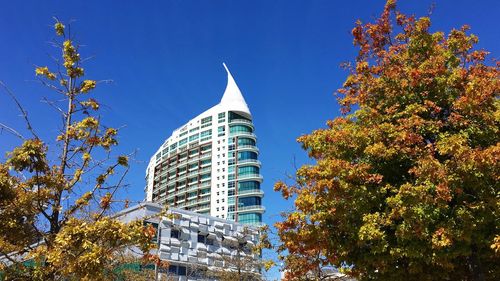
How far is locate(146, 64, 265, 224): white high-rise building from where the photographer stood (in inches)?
3780

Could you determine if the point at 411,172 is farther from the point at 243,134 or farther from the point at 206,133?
the point at 206,133

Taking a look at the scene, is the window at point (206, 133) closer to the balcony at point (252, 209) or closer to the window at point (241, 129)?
the window at point (241, 129)

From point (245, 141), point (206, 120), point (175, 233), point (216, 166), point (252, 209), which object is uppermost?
point (206, 120)

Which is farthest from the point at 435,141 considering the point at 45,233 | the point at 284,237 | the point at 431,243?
the point at 45,233

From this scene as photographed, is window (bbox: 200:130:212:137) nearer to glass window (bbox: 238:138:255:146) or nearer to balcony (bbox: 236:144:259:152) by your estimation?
glass window (bbox: 238:138:255:146)

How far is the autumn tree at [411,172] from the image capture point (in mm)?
9703

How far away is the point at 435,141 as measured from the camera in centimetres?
1107

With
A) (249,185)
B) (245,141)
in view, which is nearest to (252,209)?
(249,185)

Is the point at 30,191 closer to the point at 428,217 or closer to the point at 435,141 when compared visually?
the point at 428,217

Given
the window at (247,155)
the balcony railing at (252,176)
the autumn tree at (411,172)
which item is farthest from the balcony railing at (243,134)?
the autumn tree at (411,172)

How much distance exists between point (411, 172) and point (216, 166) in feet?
311

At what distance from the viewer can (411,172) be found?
33.4 feet

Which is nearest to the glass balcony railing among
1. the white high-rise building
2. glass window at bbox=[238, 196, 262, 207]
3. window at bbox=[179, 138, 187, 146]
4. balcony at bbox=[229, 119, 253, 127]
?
the white high-rise building

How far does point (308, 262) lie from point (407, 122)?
20.4 feet
